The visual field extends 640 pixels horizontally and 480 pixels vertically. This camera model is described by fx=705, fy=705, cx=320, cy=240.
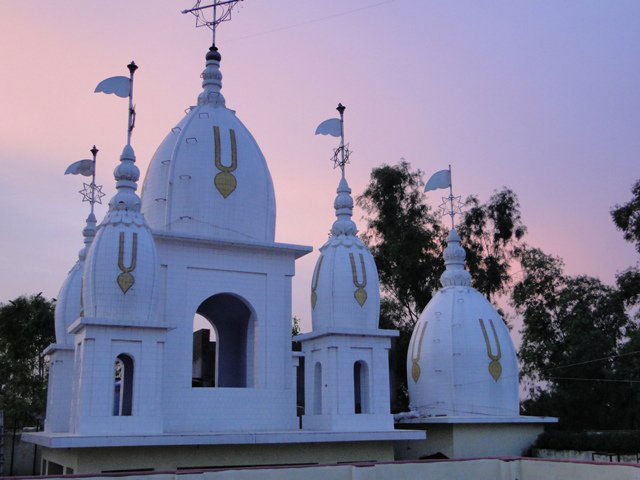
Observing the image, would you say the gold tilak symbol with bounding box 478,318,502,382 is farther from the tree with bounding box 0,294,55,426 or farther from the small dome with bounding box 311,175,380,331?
the tree with bounding box 0,294,55,426

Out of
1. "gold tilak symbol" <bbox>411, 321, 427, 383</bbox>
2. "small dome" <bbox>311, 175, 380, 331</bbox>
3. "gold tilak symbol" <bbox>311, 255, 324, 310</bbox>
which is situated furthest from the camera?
"gold tilak symbol" <bbox>411, 321, 427, 383</bbox>

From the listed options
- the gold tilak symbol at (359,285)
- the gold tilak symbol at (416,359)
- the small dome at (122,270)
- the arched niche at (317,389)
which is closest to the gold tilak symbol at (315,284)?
the gold tilak symbol at (359,285)

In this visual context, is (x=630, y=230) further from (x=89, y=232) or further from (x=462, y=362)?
(x=89, y=232)

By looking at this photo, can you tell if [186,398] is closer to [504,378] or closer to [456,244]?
[504,378]

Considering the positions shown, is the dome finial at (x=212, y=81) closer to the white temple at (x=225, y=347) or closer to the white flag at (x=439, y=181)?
the white temple at (x=225, y=347)

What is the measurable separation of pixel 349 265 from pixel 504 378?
28.7 feet

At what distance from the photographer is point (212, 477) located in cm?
1428

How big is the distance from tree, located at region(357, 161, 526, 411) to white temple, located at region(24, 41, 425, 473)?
14794 millimetres

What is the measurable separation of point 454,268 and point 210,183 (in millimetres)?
12622

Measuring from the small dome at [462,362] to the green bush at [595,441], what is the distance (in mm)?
1573

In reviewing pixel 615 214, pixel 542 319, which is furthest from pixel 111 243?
pixel 542 319

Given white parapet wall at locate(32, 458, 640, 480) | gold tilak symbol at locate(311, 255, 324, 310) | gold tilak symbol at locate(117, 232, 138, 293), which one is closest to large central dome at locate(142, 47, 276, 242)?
gold tilak symbol at locate(311, 255, 324, 310)

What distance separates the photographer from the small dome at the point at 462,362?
25656mm

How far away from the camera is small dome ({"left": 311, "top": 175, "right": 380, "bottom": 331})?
2117 cm
